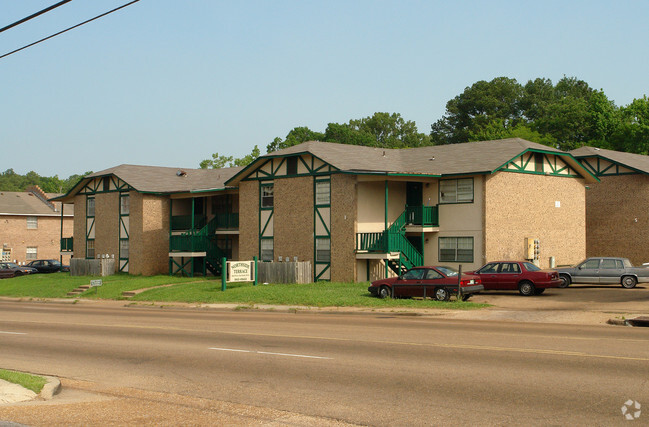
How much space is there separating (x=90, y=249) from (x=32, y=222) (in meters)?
25.0

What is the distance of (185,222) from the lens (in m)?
49.7

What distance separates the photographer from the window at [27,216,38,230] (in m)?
75.4

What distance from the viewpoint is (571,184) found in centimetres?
4125

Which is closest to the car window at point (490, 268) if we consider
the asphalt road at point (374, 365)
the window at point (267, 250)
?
the asphalt road at point (374, 365)

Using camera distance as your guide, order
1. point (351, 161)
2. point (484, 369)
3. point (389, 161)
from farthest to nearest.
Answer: point (389, 161), point (351, 161), point (484, 369)

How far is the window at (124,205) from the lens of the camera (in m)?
50.9

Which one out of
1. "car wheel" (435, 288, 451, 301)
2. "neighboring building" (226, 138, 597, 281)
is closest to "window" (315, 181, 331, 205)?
"neighboring building" (226, 138, 597, 281)

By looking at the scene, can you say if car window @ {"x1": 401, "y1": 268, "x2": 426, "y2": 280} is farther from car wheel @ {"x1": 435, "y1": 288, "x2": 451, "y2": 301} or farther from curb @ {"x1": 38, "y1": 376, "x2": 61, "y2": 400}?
curb @ {"x1": 38, "y1": 376, "x2": 61, "y2": 400}

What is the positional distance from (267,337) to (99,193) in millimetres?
39086

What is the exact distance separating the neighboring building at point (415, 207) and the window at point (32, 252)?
1682 inches

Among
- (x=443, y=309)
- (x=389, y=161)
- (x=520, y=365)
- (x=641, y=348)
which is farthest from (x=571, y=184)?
(x=520, y=365)

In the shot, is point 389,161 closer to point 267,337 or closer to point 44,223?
point 267,337

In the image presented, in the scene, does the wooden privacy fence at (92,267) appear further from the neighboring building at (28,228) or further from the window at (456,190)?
the window at (456,190)

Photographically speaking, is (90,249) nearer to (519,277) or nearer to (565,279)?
(519,277)
